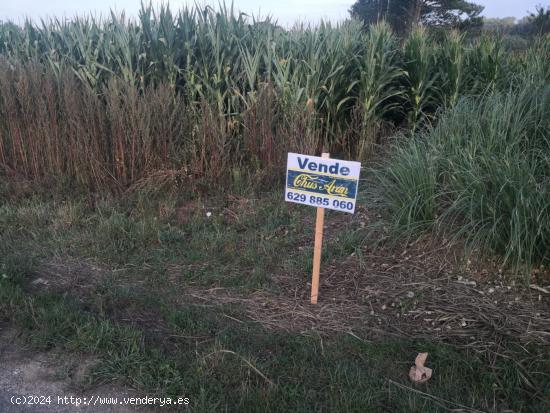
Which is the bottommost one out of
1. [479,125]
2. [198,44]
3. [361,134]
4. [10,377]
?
[10,377]

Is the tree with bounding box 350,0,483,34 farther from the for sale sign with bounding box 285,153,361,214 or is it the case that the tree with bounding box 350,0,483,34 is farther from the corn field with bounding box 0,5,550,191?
the for sale sign with bounding box 285,153,361,214

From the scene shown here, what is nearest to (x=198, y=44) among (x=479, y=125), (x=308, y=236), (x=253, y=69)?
(x=253, y=69)

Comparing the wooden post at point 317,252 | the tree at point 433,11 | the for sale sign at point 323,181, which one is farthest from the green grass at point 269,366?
the tree at point 433,11

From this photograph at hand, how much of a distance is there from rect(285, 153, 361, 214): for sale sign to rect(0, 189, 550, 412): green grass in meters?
0.91

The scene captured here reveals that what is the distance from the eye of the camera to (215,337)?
3693mm

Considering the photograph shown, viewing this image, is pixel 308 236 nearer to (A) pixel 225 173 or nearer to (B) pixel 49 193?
(A) pixel 225 173

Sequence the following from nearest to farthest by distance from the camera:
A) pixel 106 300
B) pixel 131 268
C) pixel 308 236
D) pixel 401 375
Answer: pixel 401 375, pixel 106 300, pixel 131 268, pixel 308 236

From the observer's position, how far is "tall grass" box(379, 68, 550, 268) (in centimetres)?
405

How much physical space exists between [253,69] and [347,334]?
474 centimetres

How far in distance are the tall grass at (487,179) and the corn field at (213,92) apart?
3.48 feet

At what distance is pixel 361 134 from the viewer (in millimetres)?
7707

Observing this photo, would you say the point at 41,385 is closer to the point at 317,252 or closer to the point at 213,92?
the point at 317,252

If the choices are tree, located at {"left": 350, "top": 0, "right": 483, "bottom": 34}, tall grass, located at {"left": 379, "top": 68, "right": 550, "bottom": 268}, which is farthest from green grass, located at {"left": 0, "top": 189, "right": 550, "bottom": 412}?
tree, located at {"left": 350, "top": 0, "right": 483, "bottom": 34}

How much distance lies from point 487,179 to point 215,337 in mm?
2615
